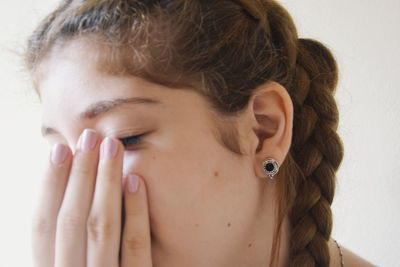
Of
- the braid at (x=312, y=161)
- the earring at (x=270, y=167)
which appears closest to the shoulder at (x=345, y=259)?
the braid at (x=312, y=161)

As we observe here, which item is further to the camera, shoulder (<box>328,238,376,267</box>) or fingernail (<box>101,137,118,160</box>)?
shoulder (<box>328,238,376,267</box>)

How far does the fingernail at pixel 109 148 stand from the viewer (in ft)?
1.88

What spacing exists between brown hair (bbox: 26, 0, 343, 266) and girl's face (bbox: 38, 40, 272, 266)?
2 centimetres

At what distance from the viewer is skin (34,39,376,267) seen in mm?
589

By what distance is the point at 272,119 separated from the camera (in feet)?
2.27

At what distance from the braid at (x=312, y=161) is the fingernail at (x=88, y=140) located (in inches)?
14.7

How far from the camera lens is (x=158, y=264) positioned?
2.15 ft

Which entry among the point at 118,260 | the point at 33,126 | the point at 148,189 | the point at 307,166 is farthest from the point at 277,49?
the point at 33,126

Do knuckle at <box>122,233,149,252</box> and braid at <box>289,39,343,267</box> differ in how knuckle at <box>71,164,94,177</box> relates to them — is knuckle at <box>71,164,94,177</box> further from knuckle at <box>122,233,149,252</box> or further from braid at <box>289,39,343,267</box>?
braid at <box>289,39,343,267</box>

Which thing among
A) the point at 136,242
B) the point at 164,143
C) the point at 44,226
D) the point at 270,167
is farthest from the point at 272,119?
the point at 44,226

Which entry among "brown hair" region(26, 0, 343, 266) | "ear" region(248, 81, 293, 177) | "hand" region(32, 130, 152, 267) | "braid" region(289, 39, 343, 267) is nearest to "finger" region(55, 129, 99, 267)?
"hand" region(32, 130, 152, 267)

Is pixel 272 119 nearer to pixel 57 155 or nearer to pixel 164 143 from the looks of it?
pixel 164 143

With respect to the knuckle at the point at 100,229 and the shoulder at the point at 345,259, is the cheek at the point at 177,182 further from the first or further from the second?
the shoulder at the point at 345,259

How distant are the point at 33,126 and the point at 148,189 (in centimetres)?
92
